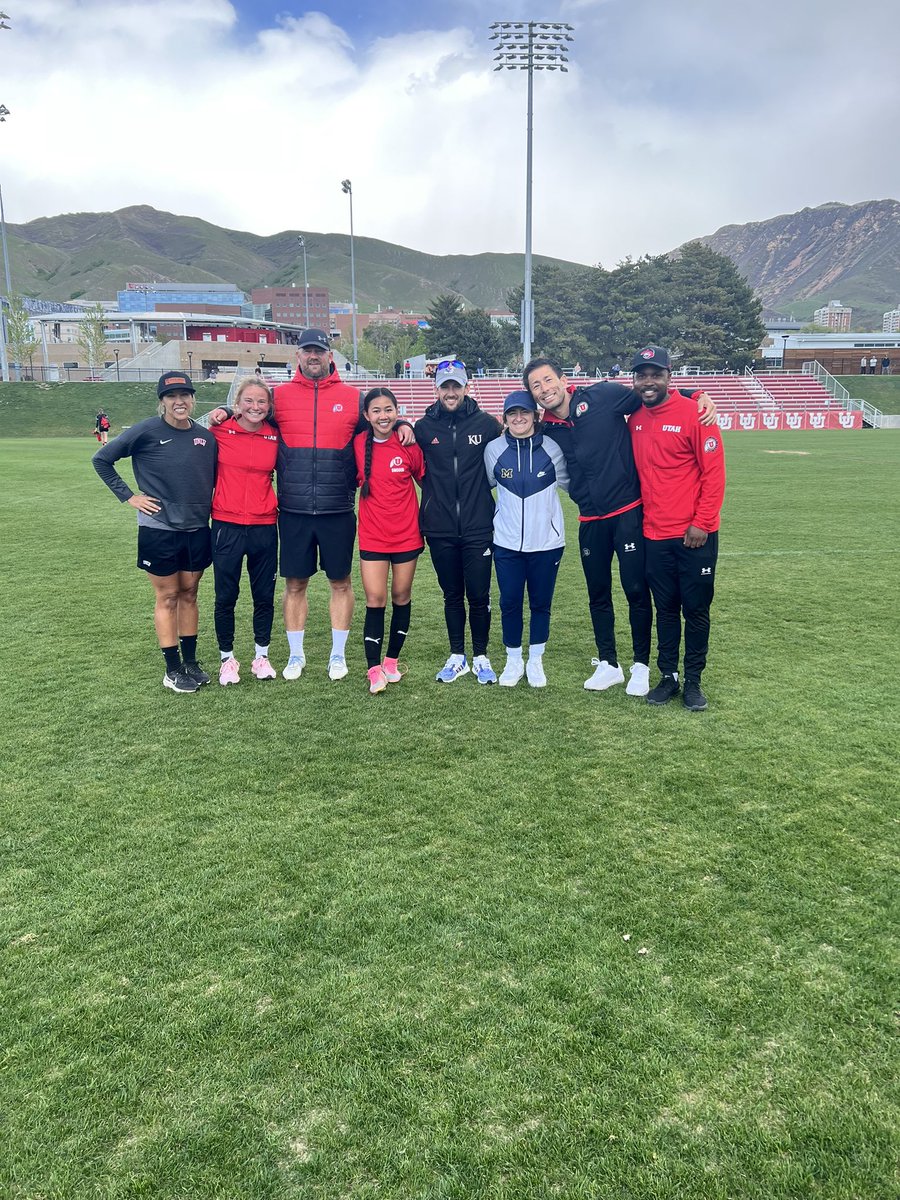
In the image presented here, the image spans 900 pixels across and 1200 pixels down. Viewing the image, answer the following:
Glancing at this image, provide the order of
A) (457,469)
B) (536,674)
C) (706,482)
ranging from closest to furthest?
(706,482)
(457,469)
(536,674)

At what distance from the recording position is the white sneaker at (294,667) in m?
5.32

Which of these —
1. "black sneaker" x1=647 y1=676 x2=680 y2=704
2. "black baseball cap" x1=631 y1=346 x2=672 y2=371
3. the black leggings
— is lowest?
"black sneaker" x1=647 y1=676 x2=680 y2=704

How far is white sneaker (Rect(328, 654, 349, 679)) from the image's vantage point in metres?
5.30

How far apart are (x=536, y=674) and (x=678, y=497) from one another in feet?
4.88

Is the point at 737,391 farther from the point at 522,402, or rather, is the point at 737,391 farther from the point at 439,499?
the point at 439,499

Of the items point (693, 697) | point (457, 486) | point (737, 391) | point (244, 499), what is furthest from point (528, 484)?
point (737, 391)

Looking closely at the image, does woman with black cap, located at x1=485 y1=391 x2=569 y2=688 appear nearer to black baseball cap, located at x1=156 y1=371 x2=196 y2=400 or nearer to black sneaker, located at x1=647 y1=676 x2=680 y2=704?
black sneaker, located at x1=647 y1=676 x2=680 y2=704

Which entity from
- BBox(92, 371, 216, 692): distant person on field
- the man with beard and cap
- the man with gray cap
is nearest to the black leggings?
BBox(92, 371, 216, 692): distant person on field

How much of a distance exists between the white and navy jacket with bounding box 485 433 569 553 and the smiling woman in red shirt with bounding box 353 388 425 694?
0.53 meters

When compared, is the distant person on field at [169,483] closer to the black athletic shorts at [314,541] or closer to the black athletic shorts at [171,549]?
the black athletic shorts at [171,549]

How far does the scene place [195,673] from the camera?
5.19 m

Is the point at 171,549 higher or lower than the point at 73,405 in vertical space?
lower

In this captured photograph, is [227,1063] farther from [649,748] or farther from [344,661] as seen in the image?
[344,661]

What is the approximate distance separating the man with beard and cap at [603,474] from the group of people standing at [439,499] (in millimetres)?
12
